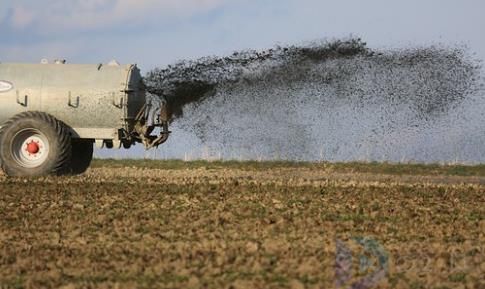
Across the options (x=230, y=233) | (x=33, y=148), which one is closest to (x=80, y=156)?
(x=33, y=148)

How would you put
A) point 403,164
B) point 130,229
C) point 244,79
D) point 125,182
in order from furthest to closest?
point 403,164
point 244,79
point 125,182
point 130,229

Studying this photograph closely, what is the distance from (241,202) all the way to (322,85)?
11.8m

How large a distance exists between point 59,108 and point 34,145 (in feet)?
3.72

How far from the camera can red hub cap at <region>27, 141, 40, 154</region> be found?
2425cm

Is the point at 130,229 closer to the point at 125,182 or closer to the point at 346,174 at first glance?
the point at 125,182

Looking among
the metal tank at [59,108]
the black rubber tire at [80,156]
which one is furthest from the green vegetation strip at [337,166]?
the metal tank at [59,108]

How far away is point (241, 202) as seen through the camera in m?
18.3

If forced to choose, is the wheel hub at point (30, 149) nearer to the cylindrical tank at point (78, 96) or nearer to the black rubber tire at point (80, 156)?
the cylindrical tank at point (78, 96)

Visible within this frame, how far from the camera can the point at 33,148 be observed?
24.3 metres

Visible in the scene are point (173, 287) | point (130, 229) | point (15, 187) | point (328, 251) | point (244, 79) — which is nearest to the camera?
point (173, 287)

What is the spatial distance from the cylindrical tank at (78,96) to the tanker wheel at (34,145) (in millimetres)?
410

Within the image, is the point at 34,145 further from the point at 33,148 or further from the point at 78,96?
the point at 78,96

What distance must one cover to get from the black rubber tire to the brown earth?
3626 millimetres

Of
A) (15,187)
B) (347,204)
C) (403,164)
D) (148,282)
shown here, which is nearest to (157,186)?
(15,187)
